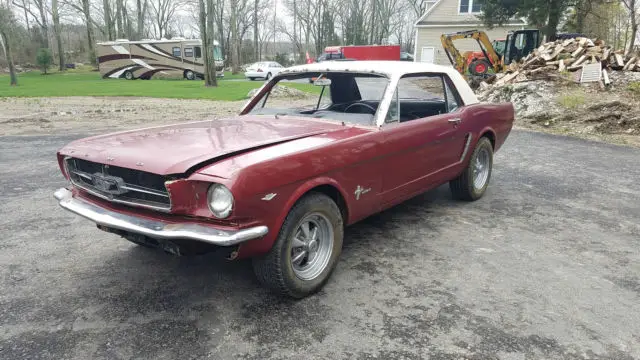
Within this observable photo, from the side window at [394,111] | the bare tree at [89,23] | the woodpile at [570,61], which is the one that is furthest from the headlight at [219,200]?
the bare tree at [89,23]

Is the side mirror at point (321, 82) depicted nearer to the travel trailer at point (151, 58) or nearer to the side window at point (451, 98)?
the side window at point (451, 98)

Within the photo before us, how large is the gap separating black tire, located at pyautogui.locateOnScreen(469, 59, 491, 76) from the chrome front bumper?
20989 millimetres

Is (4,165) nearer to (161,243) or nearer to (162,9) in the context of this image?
(161,243)

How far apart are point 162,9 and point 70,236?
2488 inches

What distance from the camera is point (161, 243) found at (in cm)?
264

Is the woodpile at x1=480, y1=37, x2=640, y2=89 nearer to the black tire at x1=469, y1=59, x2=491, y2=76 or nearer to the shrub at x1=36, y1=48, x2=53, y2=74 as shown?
the black tire at x1=469, y1=59, x2=491, y2=76

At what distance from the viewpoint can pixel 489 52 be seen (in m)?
20.5

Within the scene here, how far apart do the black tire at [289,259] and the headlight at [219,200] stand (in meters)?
0.41

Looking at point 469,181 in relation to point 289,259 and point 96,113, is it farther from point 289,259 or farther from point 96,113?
point 96,113

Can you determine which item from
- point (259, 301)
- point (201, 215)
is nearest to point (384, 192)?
point (259, 301)

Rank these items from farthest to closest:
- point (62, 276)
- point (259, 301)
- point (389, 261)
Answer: point (389, 261) < point (62, 276) < point (259, 301)

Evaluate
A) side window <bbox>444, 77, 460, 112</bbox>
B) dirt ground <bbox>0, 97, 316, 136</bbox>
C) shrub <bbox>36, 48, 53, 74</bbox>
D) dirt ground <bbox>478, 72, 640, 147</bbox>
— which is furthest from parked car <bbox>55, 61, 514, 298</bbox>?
shrub <bbox>36, 48, 53, 74</bbox>

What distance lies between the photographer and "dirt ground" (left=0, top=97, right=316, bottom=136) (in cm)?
1032

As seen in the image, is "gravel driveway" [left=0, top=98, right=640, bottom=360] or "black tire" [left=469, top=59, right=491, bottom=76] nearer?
"gravel driveway" [left=0, top=98, right=640, bottom=360]
